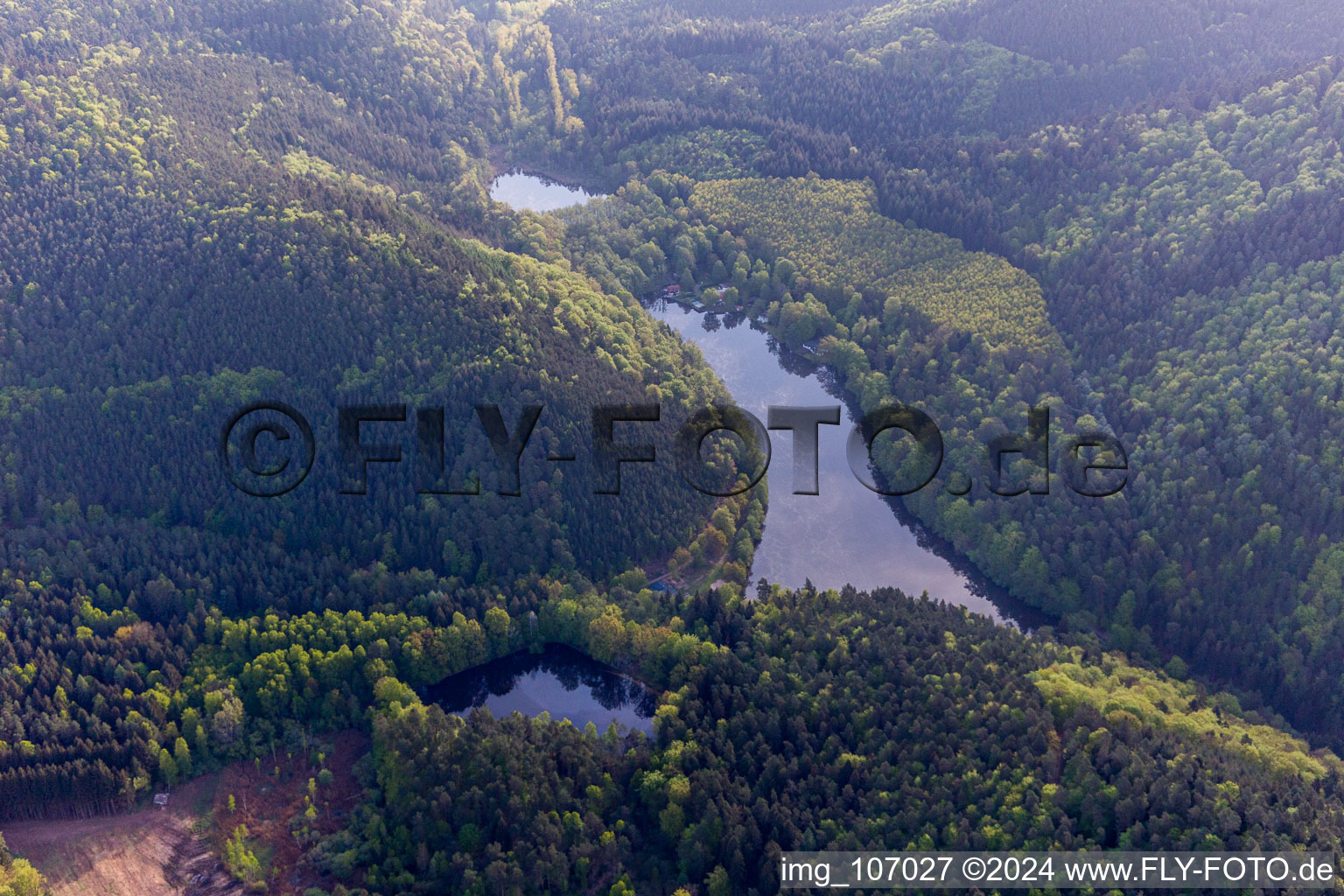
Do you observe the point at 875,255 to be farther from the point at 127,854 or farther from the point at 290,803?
the point at 127,854

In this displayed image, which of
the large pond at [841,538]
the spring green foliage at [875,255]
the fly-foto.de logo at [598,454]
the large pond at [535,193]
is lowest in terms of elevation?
the large pond at [841,538]

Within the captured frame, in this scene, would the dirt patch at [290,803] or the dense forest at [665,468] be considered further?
the dense forest at [665,468]

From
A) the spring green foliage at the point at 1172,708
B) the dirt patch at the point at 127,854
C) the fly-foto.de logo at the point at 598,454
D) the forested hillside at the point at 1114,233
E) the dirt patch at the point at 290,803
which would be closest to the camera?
the dirt patch at the point at 127,854

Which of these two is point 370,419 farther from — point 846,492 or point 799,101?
point 799,101

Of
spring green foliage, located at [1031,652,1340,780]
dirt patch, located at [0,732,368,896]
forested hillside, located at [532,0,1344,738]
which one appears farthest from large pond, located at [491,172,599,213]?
spring green foliage, located at [1031,652,1340,780]

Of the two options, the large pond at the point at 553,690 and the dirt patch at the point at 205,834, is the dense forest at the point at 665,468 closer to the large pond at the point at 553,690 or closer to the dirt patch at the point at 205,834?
the dirt patch at the point at 205,834

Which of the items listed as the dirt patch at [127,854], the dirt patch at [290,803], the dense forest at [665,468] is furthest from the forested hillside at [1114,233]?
the dirt patch at [127,854]
